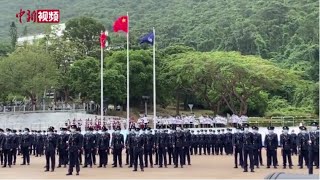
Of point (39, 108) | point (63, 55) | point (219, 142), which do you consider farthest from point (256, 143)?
point (63, 55)

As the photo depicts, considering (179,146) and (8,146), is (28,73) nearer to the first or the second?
(8,146)

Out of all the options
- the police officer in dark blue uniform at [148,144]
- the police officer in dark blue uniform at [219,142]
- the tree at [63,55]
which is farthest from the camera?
the tree at [63,55]

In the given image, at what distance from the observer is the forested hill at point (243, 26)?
56500 mm

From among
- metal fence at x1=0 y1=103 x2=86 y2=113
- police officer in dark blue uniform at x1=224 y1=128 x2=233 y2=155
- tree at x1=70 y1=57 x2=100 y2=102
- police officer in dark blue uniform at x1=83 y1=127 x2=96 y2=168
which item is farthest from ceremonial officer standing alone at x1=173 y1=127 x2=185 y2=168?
tree at x1=70 y1=57 x2=100 y2=102

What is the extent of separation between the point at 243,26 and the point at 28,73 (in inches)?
1119

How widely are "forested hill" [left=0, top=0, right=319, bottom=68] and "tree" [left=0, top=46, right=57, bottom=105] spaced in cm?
2150

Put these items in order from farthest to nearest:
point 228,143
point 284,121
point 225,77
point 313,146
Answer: point 225,77, point 284,121, point 228,143, point 313,146

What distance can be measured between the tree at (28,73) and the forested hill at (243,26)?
2150 cm

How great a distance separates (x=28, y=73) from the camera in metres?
40.4

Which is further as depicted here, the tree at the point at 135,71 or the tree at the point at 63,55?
the tree at the point at 63,55

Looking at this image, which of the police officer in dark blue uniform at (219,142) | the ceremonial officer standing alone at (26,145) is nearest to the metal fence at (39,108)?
the police officer in dark blue uniform at (219,142)

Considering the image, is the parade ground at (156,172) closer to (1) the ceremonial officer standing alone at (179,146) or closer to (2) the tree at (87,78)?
(1) the ceremonial officer standing alone at (179,146)

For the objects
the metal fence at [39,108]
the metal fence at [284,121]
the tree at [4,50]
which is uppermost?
the tree at [4,50]

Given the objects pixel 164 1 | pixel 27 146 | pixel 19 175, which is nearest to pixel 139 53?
pixel 27 146
